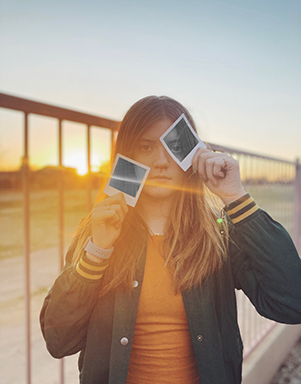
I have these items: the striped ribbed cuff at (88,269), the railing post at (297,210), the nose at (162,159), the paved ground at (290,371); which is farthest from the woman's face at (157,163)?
the railing post at (297,210)

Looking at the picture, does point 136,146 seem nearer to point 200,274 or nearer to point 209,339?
point 200,274

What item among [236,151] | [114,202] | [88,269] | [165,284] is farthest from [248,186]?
[88,269]

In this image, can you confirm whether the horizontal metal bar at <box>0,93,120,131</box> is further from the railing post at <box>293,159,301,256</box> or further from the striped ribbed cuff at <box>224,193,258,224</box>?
the railing post at <box>293,159,301,256</box>

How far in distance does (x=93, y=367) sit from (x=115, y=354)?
109 millimetres

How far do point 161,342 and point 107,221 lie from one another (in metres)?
0.47

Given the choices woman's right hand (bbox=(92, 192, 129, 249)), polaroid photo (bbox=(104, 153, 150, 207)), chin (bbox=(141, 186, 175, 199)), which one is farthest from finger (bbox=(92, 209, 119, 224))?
chin (bbox=(141, 186, 175, 199))

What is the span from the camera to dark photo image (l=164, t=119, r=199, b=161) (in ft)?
3.84

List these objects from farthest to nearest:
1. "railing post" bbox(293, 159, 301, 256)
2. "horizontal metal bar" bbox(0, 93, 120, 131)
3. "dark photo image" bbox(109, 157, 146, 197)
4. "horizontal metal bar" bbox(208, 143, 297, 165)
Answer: "railing post" bbox(293, 159, 301, 256) < "horizontal metal bar" bbox(208, 143, 297, 165) < "dark photo image" bbox(109, 157, 146, 197) < "horizontal metal bar" bbox(0, 93, 120, 131)

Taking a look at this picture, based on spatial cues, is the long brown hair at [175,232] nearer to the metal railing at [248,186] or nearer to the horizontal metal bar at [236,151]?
the metal railing at [248,186]

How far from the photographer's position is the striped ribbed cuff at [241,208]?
A: 108cm

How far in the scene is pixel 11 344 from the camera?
116 inches

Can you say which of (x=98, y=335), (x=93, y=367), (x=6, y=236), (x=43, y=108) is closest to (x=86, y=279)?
(x=98, y=335)

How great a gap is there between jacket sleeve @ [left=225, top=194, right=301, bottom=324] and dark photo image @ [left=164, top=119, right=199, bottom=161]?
27 cm

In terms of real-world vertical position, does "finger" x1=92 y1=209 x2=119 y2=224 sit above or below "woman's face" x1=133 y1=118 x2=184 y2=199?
below
